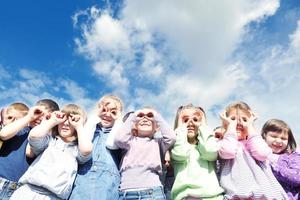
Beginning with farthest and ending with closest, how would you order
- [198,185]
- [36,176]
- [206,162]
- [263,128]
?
1. [263,128]
2. [206,162]
3. [198,185]
4. [36,176]

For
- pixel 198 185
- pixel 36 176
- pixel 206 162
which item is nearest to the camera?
pixel 36 176

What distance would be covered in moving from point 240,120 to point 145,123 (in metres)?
1.55

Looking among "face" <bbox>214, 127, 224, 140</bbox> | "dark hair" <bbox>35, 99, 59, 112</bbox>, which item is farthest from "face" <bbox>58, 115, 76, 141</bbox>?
"face" <bbox>214, 127, 224, 140</bbox>

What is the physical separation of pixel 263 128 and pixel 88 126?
3156 millimetres

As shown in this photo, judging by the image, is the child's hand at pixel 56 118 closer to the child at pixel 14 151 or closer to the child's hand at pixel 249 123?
the child at pixel 14 151

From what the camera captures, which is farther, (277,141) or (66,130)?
(277,141)

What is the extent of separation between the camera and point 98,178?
539 centimetres

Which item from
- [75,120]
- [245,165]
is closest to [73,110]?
[75,120]

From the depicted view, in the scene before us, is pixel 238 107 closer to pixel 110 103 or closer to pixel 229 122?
pixel 229 122

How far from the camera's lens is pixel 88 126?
5930 millimetres

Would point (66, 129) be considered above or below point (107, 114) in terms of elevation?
below

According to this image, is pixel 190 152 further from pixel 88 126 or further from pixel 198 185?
pixel 88 126

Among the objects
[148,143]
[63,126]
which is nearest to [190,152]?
[148,143]

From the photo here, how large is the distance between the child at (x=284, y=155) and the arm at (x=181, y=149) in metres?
1.49
